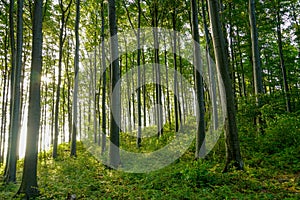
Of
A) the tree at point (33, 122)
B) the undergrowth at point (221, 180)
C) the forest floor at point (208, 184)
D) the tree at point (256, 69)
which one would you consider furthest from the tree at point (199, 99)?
the tree at point (33, 122)

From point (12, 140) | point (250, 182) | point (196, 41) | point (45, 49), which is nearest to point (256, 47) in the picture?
point (196, 41)

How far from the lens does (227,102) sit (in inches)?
265

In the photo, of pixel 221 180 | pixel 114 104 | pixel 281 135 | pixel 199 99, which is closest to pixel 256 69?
pixel 281 135

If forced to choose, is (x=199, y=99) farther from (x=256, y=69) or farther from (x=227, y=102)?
(x=256, y=69)

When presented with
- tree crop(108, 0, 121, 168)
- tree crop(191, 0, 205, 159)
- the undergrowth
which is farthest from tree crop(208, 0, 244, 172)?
tree crop(108, 0, 121, 168)

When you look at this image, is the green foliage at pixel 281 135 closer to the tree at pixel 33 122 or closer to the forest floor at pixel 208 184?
the forest floor at pixel 208 184

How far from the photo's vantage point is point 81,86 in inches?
1071

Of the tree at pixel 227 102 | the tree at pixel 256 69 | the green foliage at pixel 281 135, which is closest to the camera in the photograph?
the tree at pixel 227 102

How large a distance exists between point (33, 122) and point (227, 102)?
542 centimetres

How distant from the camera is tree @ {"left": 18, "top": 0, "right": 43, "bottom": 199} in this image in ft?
19.4

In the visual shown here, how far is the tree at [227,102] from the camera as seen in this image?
21.6 ft

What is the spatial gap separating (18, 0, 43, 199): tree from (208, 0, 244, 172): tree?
5077 millimetres

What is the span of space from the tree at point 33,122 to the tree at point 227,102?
5.08 m

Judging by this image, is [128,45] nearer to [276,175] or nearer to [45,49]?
[45,49]
